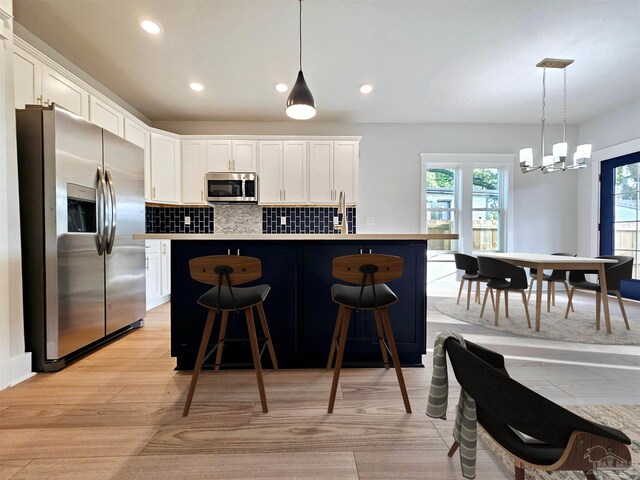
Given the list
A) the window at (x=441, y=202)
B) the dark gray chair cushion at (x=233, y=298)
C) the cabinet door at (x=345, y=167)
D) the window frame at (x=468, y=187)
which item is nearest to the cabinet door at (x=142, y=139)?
the cabinet door at (x=345, y=167)

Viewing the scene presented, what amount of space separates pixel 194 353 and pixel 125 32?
2.99m

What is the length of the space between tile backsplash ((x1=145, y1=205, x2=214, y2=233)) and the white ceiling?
5.06 ft

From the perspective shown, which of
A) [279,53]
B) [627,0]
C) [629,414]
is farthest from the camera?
[279,53]

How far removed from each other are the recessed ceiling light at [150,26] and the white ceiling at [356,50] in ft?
0.21

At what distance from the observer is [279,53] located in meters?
3.08

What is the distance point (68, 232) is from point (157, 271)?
1.86 m

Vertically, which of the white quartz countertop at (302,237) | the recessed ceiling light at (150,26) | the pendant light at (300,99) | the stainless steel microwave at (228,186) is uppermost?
the recessed ceiling light at (150,26)

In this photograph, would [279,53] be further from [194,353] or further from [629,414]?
[629,414]

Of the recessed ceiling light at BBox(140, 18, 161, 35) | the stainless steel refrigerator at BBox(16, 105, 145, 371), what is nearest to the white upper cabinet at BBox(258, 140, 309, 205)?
the recessed ceiling light at BBox(140, 18, 161, 35)

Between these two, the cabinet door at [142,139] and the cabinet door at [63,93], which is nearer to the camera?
the cabinet door at [63,93]

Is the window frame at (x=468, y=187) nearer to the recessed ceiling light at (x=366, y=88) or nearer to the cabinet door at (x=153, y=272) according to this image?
the recessed ceiling light at (x=366, y=88)

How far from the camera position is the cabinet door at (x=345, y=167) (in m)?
4.56

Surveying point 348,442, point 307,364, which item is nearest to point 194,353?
point 307,364

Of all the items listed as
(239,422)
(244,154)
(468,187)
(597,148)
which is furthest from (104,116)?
(597,148)
